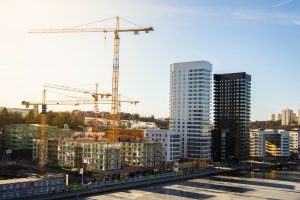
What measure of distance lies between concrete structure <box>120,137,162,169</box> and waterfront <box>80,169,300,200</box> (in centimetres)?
1214

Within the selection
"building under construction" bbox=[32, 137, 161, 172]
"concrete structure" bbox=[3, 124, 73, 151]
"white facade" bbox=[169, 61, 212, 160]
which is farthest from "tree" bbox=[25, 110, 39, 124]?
"white facade" bbox=[169, 61, 212, 160]

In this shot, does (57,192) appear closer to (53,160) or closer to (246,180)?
(53,160)

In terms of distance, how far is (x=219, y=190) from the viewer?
8200 centimetres

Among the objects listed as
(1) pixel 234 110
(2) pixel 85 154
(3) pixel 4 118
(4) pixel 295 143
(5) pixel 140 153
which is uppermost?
(1) pixel 234 110

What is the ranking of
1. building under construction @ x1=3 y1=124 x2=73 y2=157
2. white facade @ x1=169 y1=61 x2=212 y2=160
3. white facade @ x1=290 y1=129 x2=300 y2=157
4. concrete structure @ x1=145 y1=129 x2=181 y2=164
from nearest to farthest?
concrete structure @ x1=145 y1=129 x2=181 y2=164 → building under construction @ x1=3 y1=124 x2=73 y2=157 → white facade @ x1=169 y1=61 x2=212 y2=160 → white facade @ x1=290 y1=129 x2=300 y2=157

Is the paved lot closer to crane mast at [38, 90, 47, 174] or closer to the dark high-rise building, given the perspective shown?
crane mast at [38, 90, 47, 174]

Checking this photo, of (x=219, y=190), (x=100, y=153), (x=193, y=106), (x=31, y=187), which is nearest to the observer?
(x=31, y=187)

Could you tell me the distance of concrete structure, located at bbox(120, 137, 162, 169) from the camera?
101562 mm

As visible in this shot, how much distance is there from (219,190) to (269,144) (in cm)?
10038

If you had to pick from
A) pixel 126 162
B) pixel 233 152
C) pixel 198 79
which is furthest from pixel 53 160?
pixel 233 152

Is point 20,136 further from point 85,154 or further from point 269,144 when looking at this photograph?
point 269,144

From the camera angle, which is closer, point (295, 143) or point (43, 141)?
point (43, 141)

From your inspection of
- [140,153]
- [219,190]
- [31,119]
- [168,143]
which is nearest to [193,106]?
[168,143]

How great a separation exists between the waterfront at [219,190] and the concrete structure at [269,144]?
68.6 metres
